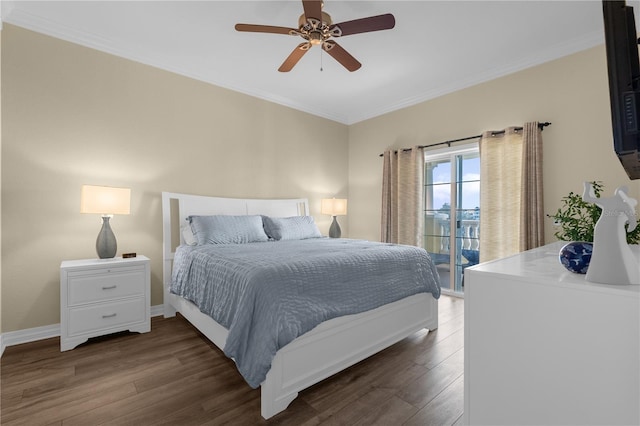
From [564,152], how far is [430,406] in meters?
2.92

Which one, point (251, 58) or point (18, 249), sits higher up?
point (251, 58)

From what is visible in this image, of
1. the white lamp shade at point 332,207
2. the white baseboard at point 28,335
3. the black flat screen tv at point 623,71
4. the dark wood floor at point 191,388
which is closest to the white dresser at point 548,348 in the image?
the black flat screen tv at point 623,71

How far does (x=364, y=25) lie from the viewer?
7.02 feet

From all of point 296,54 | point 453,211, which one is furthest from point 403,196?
point 296,54

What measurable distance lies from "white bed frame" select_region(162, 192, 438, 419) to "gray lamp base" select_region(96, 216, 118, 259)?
0.54 meters

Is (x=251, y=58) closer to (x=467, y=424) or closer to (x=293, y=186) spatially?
(x=293, y=186)

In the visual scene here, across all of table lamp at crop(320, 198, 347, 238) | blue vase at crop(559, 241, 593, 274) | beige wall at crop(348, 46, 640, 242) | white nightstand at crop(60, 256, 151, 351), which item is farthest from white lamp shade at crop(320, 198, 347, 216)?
blue vase at crop(559, 241, 593, 274)

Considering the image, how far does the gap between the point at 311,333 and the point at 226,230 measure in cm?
173

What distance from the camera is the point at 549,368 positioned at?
0.89 m

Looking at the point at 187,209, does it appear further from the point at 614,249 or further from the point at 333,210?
the point at 614,249


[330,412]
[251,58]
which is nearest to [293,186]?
[251,58]

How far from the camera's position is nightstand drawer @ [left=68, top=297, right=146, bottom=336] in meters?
2.39

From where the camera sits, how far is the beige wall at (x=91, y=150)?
253 centimetres

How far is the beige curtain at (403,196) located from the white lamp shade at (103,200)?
3.37 meters
